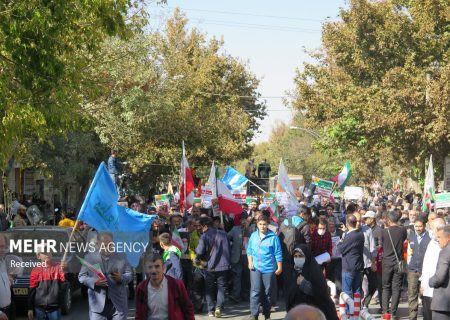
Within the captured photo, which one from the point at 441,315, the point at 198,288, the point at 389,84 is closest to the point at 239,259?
the point at 198,288

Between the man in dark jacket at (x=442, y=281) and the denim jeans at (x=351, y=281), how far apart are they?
450 centimetres

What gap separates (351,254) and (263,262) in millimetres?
1468

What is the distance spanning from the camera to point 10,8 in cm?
1363

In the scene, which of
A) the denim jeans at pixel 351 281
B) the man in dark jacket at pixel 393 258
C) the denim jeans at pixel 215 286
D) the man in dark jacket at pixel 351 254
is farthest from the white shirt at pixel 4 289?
the man in dark jacket at pixel 393 258

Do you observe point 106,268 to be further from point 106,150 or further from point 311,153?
point 311,153

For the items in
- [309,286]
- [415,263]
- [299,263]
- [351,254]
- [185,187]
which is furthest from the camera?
[185,187]

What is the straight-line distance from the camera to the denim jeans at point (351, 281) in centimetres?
1565

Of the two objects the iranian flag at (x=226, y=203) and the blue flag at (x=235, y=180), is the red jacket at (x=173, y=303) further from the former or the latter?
the blue flag at (x=235, y=180)

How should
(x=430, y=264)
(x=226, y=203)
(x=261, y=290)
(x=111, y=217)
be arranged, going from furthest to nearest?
1. (x=226, y=203)
2. (x=261, y=290)
3. (x=111, y=217)
4. (x=430, y=264)

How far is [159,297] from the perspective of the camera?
27.9ft

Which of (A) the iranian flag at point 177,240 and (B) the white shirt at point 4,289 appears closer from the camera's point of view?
(B) the white shirt at point 4,289

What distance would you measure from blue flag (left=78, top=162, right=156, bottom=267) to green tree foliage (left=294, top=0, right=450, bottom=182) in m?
22.2

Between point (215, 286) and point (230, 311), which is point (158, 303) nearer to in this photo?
point (215, 286)

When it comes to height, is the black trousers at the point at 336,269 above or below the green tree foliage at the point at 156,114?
below
